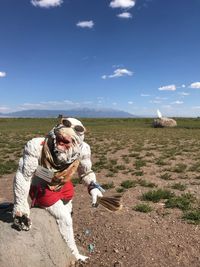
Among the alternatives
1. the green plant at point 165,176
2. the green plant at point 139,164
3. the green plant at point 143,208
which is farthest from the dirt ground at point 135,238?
the green plant at point 139,164

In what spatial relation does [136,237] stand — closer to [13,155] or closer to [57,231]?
[57,231]

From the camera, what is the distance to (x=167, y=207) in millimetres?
9398

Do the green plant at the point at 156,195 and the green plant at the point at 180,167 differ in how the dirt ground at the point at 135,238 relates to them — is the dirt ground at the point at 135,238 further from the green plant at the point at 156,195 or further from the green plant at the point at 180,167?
the green plant at the point at 180,167

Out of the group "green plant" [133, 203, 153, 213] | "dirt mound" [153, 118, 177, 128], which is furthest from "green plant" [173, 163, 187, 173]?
"dirt mound" [153, 118, 177, 128]

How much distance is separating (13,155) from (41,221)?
49.6ft

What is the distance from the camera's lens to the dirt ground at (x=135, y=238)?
261 inches

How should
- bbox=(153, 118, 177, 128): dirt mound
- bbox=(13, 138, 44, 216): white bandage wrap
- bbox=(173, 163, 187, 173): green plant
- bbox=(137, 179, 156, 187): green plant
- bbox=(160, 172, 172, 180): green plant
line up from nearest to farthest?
bbox=(13, 138, 44, 216): white bandage wrap < bbox=(137, 179, 156, 187): green plant < bbox=(160, 172, 172, 180): green plant < bbox=(173, 163, 187, 173): green plant < bbox=(153, 118, 177, 128): dirt mound

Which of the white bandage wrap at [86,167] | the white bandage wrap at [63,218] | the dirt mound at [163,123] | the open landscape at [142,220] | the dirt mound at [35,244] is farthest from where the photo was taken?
the dirt mound at [163,123]

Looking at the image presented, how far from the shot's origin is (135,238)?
7.41 m

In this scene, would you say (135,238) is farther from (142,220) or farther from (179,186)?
(179,186)

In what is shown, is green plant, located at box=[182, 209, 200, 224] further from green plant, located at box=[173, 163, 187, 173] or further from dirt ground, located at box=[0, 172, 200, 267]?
green plant, located at box=[173, 163, 187, 173]

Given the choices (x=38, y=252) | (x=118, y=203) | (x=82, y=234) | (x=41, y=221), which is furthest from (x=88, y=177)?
(x=82, y=234)

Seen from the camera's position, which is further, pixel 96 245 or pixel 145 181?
pixel 145 181

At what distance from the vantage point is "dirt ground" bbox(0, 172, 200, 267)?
21.7ft
